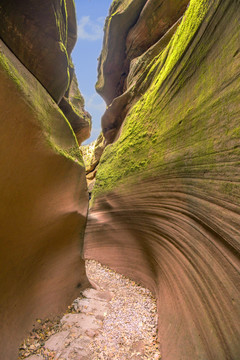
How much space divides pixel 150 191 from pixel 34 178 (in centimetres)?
236

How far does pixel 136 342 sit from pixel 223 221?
94.9 inches

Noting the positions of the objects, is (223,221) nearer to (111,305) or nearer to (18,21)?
(111,305)

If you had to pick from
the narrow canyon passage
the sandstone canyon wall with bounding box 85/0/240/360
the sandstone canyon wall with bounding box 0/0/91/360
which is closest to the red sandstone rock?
the sandstone canyon wall with bounding box 0/0/91/360

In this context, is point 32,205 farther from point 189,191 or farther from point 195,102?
point 195,102

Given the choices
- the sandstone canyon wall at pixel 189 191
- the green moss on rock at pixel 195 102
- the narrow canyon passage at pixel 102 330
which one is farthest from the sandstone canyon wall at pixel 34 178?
the green moss on rock at pixel 195 102

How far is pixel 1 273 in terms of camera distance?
8.35 ft

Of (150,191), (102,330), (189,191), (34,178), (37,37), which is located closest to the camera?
(189,191)

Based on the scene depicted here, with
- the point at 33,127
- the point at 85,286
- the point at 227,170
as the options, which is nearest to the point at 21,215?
the point at 33,127

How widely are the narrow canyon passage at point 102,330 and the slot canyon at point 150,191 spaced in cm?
6

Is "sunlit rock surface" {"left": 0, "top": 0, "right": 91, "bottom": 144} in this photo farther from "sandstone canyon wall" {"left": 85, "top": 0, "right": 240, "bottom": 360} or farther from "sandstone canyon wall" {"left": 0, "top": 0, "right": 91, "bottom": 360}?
"sandstone canyon wall" {"left": 85, "top": 0, "right": 240, "bottom": 360}

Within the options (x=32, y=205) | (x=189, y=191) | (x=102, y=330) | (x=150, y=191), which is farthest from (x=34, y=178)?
(x=102, y=330)

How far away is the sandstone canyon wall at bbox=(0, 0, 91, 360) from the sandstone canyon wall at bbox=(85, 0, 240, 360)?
63.0 inches

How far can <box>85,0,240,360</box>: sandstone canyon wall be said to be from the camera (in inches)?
75.8

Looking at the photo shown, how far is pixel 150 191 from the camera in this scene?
395 cm
